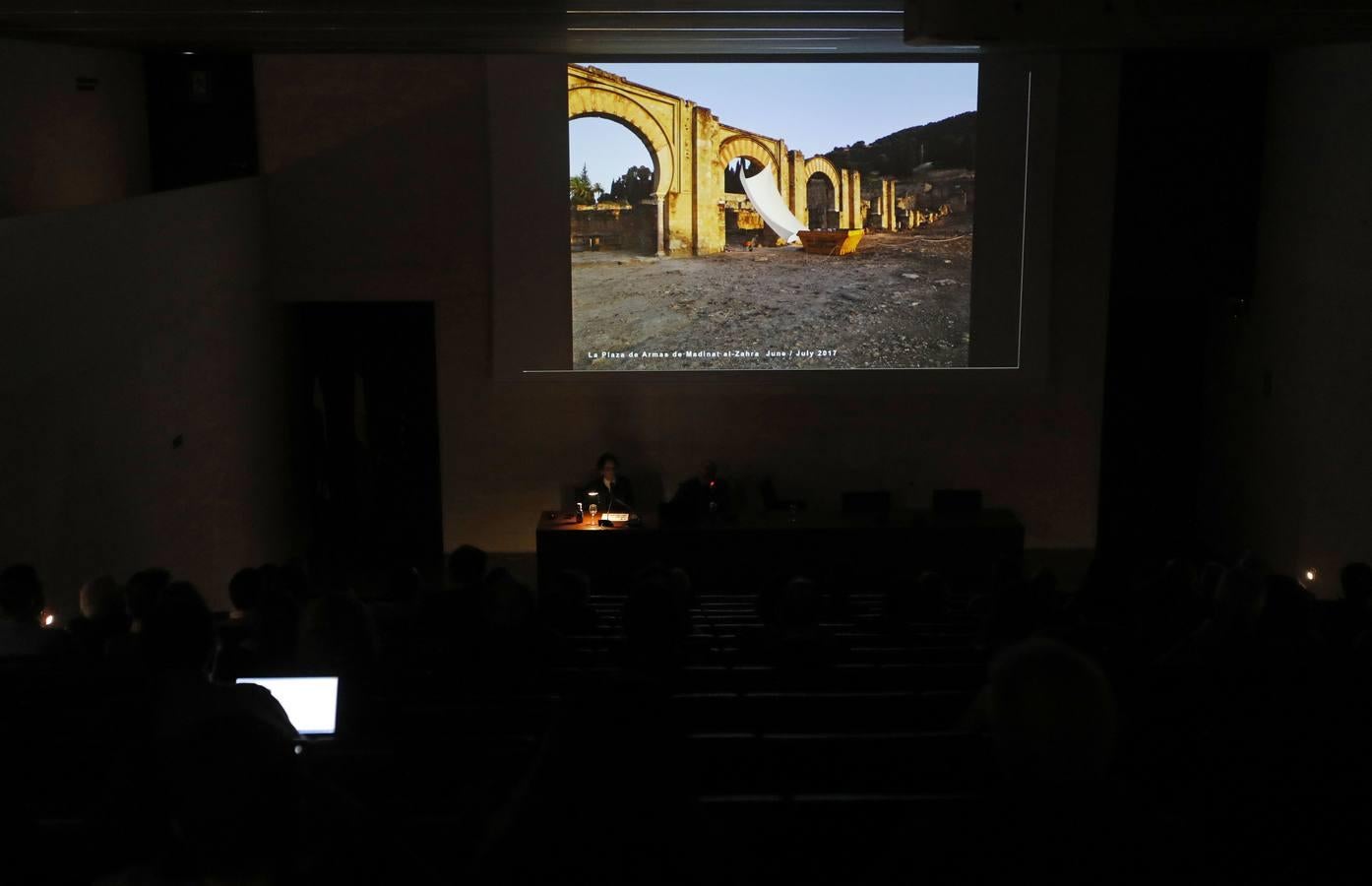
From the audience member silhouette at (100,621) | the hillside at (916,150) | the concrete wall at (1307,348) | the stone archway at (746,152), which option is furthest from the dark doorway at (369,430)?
the concrete wall at (1307,348)

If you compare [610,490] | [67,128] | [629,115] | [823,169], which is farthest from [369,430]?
[823,169]

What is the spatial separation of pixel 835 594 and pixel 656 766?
15.9ft

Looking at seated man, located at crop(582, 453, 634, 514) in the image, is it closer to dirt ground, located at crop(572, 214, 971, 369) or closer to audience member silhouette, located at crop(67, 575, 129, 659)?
dirt ground, located at crop(572, 214, 971, 369)

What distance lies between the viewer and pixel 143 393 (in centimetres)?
764

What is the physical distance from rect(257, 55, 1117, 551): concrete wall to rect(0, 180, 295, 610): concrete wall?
2.47 ft

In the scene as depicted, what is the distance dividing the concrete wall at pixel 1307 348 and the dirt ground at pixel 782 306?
2.35 m

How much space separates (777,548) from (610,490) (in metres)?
1.42

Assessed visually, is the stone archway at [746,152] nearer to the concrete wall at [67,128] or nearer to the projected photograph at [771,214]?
the projected photograph at [771,214]

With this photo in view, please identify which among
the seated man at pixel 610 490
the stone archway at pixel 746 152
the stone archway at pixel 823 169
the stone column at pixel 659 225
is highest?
the stone archway at pixel 746 152

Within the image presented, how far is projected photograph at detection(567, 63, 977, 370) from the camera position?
1022 cm

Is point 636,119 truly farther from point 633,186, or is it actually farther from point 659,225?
point 659,225

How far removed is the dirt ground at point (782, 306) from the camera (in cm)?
1049

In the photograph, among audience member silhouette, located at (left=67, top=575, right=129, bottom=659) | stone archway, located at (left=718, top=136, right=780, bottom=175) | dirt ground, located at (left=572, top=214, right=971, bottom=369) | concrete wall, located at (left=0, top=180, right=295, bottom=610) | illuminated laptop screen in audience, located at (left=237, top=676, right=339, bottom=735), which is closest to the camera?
illuminated laptop screen in audience, located at (left=237, top=676, right=339, bottom=735)

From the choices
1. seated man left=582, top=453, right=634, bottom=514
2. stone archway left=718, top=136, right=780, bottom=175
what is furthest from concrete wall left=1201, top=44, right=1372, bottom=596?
seated man left=582, top=453, right=634, bottom=514
